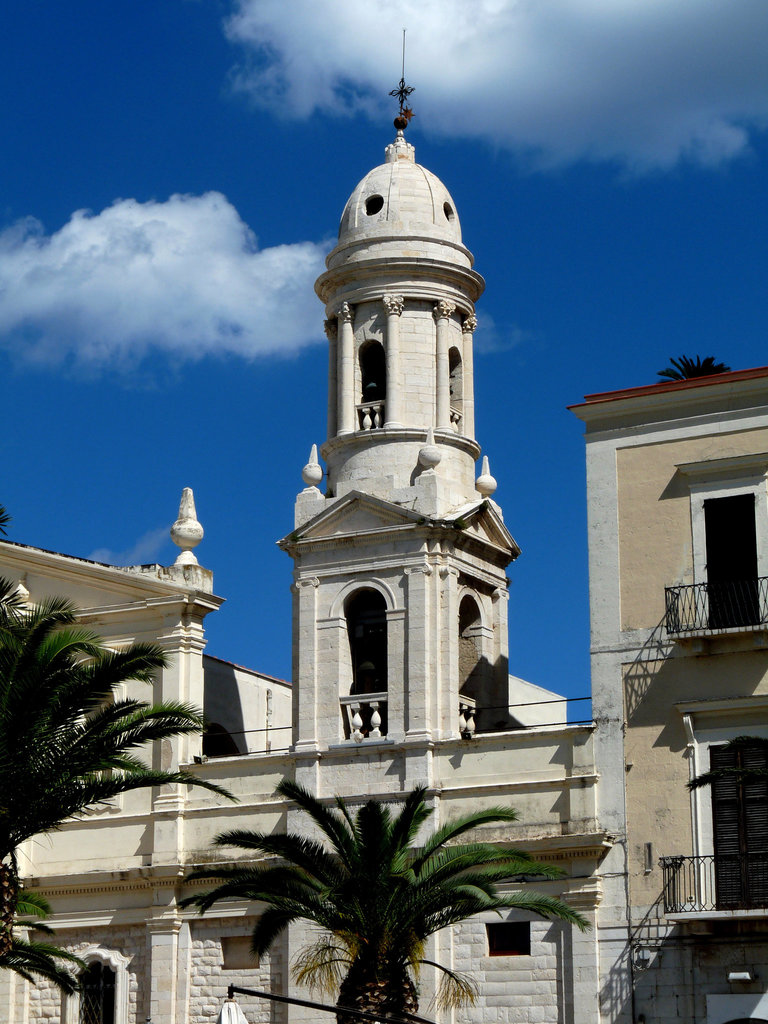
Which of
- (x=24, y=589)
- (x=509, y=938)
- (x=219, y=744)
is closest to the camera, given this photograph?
(x=509, y=938)

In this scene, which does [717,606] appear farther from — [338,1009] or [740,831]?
[338,1009]

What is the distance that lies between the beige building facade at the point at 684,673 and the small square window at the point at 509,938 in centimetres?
200

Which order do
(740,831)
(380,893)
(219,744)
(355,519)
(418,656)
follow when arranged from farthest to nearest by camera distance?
1. (219,744)
2. (355,519)
3. (418,656)
4. (740,831)
5. (380,893)

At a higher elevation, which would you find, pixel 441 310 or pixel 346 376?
pixel 441 310

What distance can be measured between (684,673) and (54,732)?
37.1 feet

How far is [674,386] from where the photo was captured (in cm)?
3494

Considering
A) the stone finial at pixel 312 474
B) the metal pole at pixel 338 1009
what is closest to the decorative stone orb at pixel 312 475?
the stone finial at pixel 312 474

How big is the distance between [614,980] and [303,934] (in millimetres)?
6318

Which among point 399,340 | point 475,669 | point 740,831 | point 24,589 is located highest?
point 399,340

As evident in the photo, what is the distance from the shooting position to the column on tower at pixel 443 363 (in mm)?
39062

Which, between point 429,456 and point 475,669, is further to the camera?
point 475,669

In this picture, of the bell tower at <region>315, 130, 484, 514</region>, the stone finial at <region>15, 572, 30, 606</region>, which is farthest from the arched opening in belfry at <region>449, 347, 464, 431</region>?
the stone finial at <region>15, 572, 30, 606</region>

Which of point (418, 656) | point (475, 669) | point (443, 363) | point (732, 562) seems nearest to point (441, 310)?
point (443, 363)

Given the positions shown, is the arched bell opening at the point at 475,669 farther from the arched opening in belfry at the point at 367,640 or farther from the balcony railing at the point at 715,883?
the balcony railing at the point at 715,883
